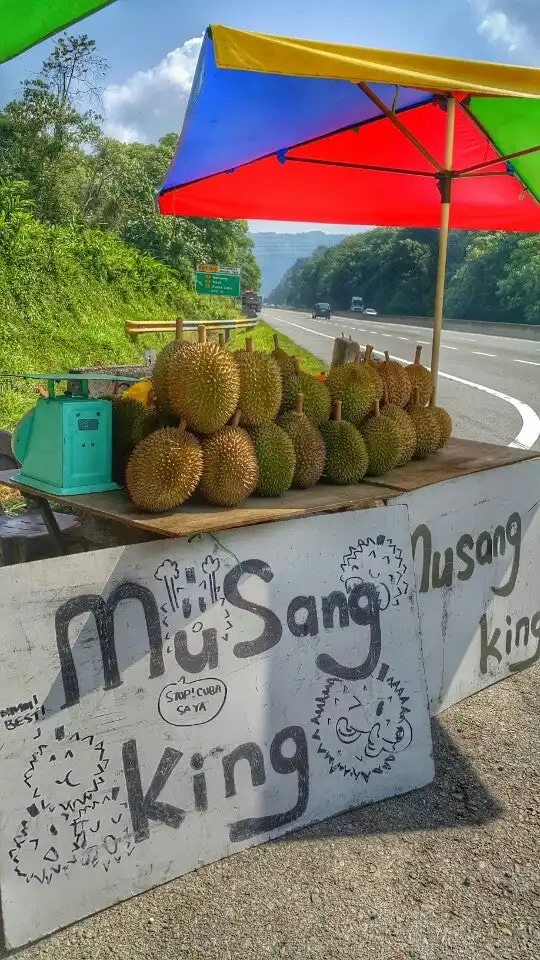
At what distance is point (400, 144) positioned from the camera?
490 centimetres

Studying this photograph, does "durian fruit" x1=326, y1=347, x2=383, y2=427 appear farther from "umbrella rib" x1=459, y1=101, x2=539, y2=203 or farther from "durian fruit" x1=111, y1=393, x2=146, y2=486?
"umbrella rib" x1=459, y1=101, x2=539, y2=203

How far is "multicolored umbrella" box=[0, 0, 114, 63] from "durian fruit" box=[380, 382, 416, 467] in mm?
1639

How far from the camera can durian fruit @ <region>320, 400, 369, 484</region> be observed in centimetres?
282

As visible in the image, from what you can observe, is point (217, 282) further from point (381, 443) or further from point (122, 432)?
point (122, 432)

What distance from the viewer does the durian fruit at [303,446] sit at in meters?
2.68

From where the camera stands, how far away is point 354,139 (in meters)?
4.82

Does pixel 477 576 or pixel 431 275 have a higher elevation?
pixel 431 275

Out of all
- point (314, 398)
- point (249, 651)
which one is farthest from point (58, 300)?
point (249, 651)

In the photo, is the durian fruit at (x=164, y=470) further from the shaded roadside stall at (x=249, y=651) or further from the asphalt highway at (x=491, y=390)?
the asphalt highway at (x=491, y=390)

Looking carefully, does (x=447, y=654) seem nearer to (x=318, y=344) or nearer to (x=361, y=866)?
(x=361, y=866)

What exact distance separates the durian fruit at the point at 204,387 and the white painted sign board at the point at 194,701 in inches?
14.9

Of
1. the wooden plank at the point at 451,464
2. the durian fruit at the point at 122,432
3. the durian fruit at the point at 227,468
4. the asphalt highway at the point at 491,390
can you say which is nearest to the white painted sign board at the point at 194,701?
the durian fruit at the point at 227,468

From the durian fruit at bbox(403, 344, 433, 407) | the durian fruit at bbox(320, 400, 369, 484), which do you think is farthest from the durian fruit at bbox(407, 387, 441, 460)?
the durian fruit at bbox(320, 400, 369, 484)

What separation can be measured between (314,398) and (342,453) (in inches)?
8.7
